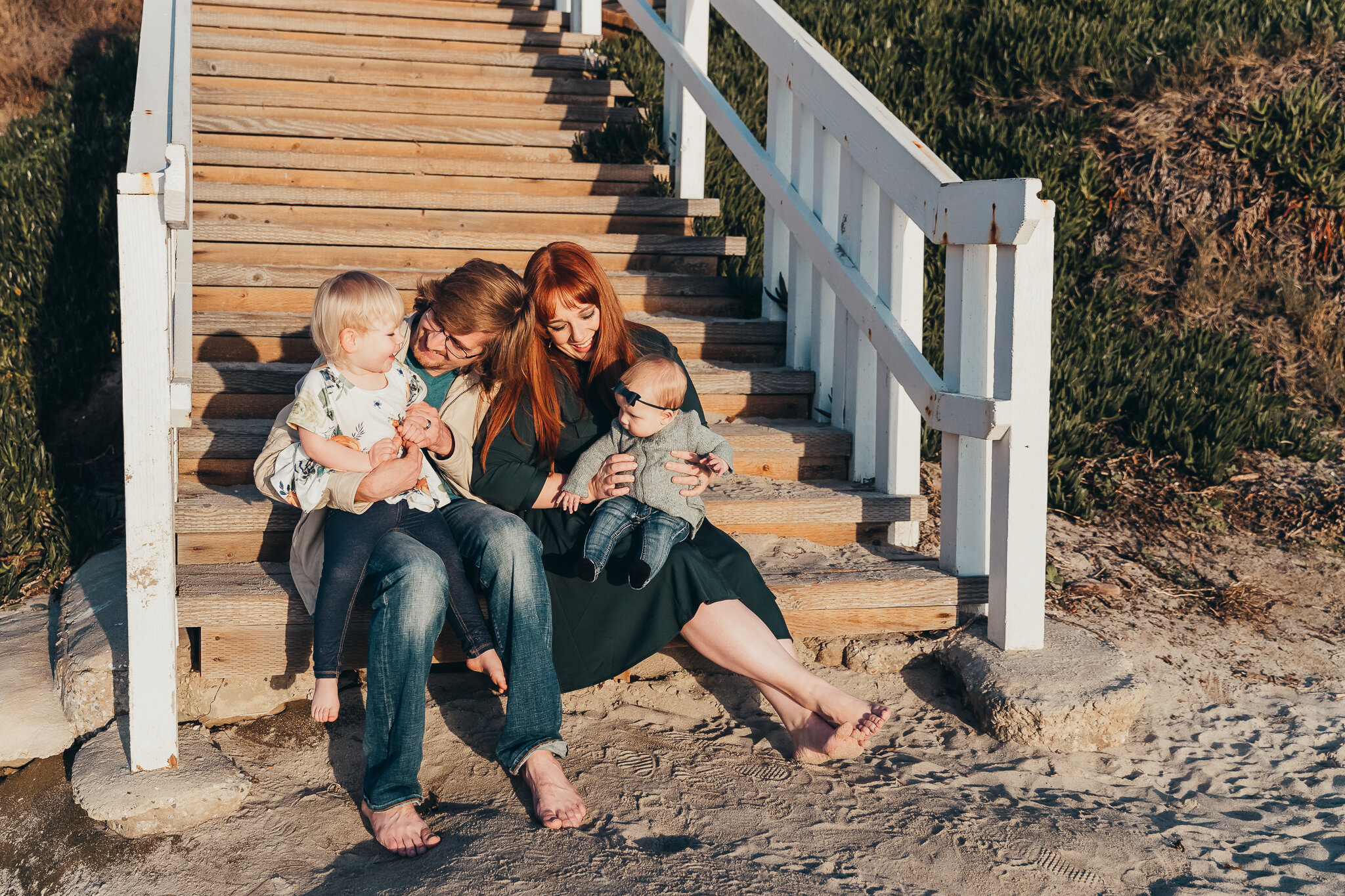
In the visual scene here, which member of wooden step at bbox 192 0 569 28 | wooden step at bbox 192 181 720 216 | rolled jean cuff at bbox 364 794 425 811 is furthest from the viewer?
wooden step at bbox 192 0 569 28

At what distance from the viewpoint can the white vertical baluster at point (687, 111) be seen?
506 cm

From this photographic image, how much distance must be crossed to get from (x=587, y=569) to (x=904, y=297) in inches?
60.4

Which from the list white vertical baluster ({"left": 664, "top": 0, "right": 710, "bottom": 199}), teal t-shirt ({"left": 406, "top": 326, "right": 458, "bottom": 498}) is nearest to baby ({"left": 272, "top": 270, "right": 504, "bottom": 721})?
teal t-shirt ({"left": 406, "top": 326, "right": 458, "bottom": 498})

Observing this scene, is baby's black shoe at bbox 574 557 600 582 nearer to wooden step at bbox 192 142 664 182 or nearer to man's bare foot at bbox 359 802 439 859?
man's bare foot at bbox 359 802 439 859

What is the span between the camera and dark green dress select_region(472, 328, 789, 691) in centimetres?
280

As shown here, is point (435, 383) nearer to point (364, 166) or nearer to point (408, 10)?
point (364, 166)

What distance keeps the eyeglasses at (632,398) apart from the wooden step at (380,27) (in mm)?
4368

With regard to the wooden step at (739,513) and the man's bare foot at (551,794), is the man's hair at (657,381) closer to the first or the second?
the wooden step at (739,513)

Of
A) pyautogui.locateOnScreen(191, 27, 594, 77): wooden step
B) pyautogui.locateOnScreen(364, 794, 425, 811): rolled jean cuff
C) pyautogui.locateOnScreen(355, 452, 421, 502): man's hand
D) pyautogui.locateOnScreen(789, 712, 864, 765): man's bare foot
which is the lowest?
pyautogui.locateOnScreen(364, 794, 425, 811): rolled jean cuff

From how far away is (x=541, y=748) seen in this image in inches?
101

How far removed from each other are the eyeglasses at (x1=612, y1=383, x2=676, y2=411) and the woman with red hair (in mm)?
142

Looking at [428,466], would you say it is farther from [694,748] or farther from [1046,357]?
[1046,357]

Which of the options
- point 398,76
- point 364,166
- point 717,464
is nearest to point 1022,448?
point 717,464

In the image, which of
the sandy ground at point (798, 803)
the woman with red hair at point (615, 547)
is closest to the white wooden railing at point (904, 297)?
the sandy ground at point (798, 803)
